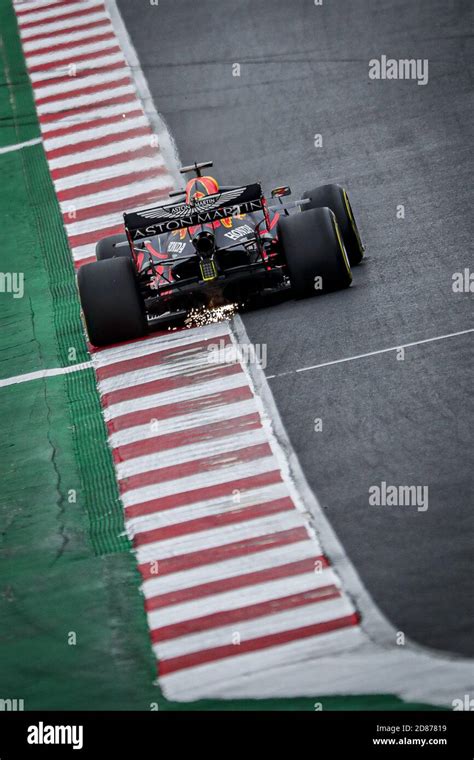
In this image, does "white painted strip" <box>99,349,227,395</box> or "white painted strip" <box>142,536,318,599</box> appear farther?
"white painted strip" <box>99,349,227,395</box>

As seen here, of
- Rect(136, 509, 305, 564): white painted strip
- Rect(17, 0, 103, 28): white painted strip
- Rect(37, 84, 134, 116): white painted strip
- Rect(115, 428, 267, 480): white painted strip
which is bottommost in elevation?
Rect(136, 509, 305, 564): white painted strip

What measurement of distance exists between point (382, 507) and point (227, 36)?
43.1ft

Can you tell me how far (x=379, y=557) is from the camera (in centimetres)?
1018

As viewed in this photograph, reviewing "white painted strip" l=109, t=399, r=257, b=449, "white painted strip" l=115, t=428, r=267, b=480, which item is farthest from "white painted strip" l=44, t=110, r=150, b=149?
"white painted strip" l=115, t=428, r=267, b=480

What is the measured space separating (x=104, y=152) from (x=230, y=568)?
10564 millimetres

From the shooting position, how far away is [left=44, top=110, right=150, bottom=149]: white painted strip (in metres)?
19.8

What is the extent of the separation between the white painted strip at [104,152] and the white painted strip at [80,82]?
7.70 ft

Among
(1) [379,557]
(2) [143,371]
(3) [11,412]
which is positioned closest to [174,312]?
(2) [143,371]

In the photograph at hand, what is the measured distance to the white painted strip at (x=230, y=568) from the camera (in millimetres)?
10359

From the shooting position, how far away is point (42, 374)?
14203 millimetres

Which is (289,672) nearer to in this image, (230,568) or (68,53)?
(230,568)

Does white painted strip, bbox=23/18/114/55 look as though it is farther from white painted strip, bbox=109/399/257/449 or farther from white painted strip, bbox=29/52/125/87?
white painted strip, bbox=109/399/257/449

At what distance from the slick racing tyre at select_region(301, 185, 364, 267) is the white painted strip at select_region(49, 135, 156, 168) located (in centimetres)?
543

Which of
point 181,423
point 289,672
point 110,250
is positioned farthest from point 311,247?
point 289,672
